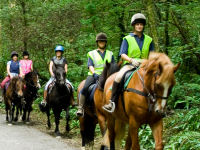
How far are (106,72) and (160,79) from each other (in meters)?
2.74

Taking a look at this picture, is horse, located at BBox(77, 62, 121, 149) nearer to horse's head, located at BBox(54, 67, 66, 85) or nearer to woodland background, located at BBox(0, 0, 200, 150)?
woodland background, located at BBox(0, 0, 200, 150)

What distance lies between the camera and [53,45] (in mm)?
16703

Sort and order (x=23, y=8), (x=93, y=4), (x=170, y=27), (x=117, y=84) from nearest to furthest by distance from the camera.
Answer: (x=117, y=84) → (x=170, y=27) → (x=93, y=4) → (x=23, y=8)

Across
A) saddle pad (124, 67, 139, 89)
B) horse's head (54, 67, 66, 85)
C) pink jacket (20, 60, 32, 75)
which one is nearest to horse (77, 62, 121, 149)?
saddle pad (124, 67, 139, 89)

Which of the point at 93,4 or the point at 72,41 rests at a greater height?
the point at 93,4

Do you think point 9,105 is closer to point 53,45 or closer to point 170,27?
point 53,45

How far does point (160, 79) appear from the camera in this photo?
5.13m

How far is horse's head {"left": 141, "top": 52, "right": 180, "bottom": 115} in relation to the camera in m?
5.13

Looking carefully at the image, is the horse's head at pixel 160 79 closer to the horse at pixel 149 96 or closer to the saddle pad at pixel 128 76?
the horse at pixel 149 96

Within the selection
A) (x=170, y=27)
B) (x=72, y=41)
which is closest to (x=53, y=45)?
(x=72, y=41)

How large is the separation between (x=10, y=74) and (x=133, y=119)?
31.9ft

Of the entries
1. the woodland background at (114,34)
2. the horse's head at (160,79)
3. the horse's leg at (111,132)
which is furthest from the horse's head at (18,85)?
the horse's head at (160,79)

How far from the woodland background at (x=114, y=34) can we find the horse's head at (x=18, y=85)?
2278 millimetres

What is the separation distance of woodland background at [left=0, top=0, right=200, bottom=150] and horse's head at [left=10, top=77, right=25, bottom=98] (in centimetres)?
228
